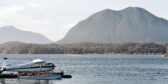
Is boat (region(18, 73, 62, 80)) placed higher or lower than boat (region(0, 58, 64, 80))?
lower

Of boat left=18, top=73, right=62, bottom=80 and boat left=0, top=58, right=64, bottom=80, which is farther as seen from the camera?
boat left=0, top=58, right=64, bottom=80

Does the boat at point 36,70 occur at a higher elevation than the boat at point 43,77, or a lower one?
higher

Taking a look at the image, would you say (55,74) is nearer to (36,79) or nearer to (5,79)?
(36,79)

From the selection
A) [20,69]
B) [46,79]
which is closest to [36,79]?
[46,79]

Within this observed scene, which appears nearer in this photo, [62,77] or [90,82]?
[90,82]

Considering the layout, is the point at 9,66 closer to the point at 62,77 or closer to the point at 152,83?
the point at 62,77

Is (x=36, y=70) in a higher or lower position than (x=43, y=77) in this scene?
higher

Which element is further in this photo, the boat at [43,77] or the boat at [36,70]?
the boat at [36,70]

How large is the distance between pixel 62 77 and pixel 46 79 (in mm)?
4785

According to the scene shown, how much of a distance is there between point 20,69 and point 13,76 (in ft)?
20.2

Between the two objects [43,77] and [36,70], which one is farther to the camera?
[36,70]

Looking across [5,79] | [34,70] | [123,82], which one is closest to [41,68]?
[34,70]

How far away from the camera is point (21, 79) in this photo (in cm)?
8294

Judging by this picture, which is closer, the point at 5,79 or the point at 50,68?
the point at 5,79
